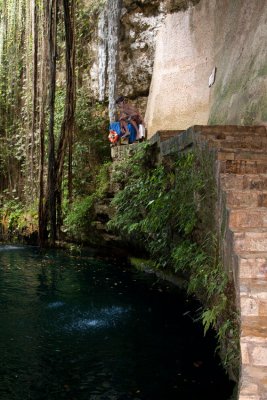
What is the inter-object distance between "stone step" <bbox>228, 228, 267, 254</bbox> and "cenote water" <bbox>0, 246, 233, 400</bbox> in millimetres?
1313

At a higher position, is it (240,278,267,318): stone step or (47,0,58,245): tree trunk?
(47,0,58,245): tree trunk

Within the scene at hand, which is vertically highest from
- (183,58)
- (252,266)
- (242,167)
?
(183,58)

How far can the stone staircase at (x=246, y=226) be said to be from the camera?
289 centimetres

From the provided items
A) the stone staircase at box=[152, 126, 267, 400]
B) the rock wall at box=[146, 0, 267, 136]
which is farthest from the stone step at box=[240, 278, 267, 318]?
the rock wall at box=[146, 0, 267, 136]

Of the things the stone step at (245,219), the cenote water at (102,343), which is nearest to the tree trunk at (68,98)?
the cenote water at (102,343)

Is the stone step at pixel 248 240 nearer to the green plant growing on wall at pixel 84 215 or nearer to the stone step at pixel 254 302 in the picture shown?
the stone step at pixel 254 302

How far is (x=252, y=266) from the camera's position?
3572 millimetres

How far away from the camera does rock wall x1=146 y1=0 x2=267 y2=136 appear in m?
7.73

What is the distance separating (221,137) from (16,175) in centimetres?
1082

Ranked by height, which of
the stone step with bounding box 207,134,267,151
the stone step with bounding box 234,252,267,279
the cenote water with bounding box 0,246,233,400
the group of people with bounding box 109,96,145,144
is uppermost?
the group of people with bounding box 109,96,145,144

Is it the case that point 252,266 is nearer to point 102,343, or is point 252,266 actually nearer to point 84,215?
point 102,343

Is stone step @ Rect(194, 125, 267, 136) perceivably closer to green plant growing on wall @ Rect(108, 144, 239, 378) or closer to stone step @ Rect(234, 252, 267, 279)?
green plant growing on wall @ Rect(108, 144, 239, 378)

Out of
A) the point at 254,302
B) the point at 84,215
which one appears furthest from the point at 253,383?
the point at 84,215

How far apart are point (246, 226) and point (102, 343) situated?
2.23 m
